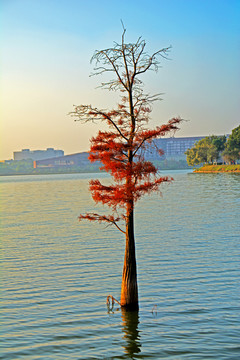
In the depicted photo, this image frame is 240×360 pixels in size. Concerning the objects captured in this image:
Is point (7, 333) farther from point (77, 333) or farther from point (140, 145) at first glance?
point (140, 145)

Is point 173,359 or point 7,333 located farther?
point 7,333

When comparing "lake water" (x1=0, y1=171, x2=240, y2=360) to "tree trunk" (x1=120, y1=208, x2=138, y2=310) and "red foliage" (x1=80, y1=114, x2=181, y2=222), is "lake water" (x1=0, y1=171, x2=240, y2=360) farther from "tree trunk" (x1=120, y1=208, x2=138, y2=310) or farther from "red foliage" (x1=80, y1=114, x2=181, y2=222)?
"red foliage" (x1=80, y1=114, x2=181, y2=222)

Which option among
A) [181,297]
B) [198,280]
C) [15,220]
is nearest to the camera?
[181,297]

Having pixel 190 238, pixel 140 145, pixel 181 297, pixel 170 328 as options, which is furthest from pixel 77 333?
pixel 190 238

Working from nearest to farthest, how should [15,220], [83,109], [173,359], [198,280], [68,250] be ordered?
[173,359] → [83,109] → [198,280] → [68,250] → [15,220]

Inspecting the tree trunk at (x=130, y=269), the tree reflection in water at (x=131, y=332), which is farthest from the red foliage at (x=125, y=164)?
the tree reflection in water at (x=131, y=332)

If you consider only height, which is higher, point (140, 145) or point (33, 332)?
point (140, 145)

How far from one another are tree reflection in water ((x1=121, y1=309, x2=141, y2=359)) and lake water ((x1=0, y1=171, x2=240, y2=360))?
4 cm

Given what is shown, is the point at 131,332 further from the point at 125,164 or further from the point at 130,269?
the point at 125,164

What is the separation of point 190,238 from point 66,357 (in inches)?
1141

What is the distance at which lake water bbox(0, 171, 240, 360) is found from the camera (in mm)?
19547

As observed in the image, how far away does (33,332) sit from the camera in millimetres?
21375

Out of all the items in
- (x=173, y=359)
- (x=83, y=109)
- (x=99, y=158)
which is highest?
(x=83, y=109)

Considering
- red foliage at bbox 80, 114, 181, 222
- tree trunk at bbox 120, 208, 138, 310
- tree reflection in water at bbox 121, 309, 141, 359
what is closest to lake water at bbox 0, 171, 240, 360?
tree reflection in water at bbox 121, 309, 141, 359
